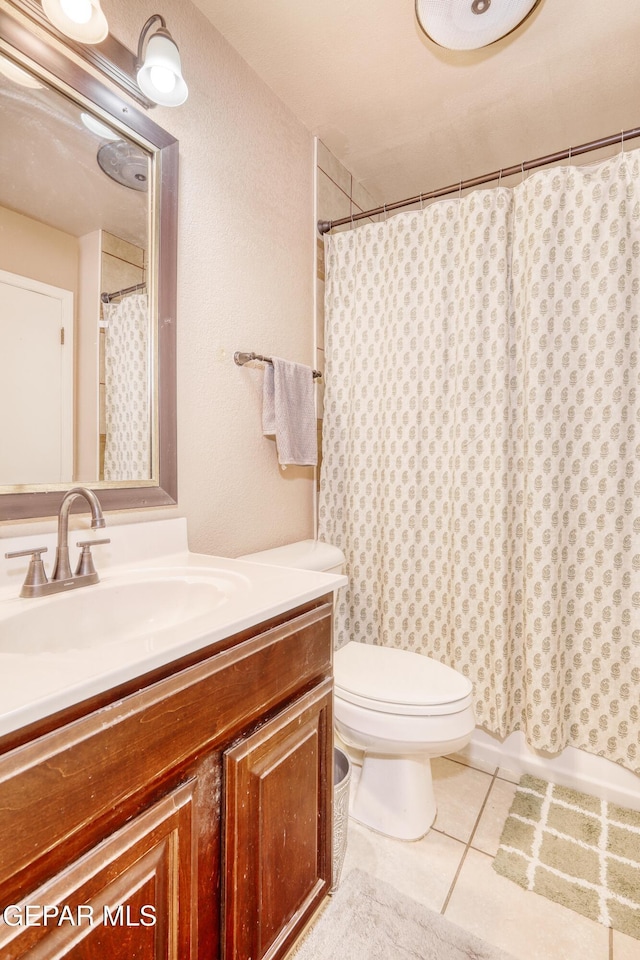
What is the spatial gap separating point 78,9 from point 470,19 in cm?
105

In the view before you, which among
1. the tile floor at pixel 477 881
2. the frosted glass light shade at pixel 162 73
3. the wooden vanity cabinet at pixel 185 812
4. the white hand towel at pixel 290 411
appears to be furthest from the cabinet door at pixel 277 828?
the frosted glass light shade at pixel 162 73

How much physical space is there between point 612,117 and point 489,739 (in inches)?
94.5

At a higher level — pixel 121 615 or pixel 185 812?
pixel 121 615

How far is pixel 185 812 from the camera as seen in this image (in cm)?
67

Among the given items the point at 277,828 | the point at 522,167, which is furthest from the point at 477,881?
the point at 522,167

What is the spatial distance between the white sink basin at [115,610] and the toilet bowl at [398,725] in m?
0.57

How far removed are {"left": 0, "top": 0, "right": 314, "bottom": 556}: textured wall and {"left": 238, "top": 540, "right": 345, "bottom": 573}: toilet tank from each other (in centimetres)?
7

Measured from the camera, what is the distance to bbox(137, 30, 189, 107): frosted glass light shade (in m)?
1.08

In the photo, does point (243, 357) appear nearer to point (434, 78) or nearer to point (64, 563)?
point (64, 563)

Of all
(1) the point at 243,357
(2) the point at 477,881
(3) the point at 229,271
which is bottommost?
(2) the point at 477,881

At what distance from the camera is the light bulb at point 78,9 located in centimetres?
93

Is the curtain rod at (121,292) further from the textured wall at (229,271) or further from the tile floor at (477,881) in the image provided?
the tile floor at (477,881)

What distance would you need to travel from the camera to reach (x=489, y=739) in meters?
1.72

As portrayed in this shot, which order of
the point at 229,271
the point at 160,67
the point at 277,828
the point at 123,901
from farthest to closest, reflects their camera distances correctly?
the point at 229,271
the point at 160,67
the point at 277,828
the point at 123,901
